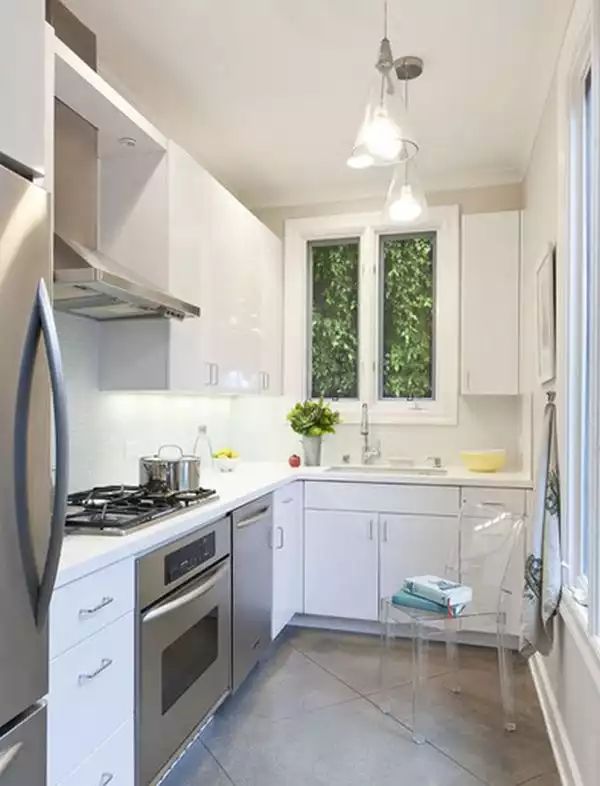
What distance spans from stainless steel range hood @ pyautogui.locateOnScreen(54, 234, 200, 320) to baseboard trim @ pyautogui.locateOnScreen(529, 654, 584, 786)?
211 cm

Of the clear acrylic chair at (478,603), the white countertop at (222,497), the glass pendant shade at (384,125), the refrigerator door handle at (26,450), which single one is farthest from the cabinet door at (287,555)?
the refrigerator door handle at (26,450)

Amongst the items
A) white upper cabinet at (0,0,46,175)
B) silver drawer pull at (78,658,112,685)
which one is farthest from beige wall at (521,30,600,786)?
white upper cabinet at (0,0,46,175)

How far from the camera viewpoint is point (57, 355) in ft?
4.00

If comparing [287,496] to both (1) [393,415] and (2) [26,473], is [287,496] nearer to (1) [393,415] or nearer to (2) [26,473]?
(1) [393,415]

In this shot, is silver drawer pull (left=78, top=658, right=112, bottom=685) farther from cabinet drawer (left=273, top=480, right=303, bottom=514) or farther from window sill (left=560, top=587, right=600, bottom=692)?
cabinet drawer (left=273, top=480, right=303, bottom=514)

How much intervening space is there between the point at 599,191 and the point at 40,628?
1738 mm

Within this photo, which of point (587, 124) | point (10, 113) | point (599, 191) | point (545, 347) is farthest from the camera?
point (545, 347)

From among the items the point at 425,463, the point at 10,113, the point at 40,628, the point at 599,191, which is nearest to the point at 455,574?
the point at 425,463

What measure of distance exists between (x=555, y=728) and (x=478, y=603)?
581 millimetres

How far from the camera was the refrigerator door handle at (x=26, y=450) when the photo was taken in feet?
3.83

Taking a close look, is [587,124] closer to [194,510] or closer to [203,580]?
[194,510]

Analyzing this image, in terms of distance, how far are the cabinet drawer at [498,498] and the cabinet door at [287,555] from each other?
923 millimetres

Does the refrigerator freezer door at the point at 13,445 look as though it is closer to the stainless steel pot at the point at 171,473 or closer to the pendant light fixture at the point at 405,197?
the stainless steel pot at the point at 171,473

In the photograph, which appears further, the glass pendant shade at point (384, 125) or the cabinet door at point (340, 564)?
the cabinet door at point (340, 564)
